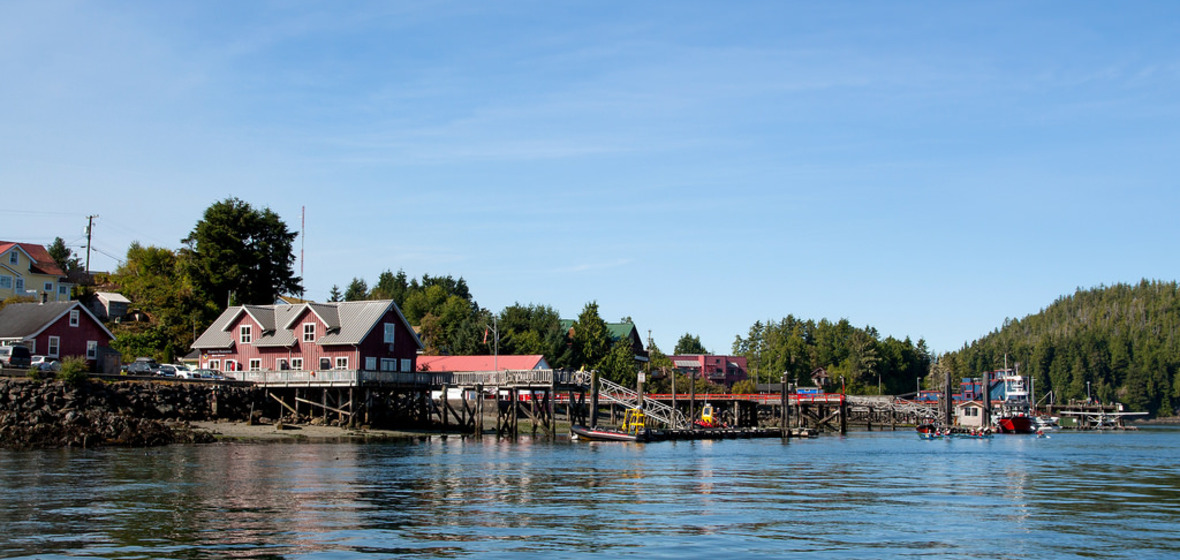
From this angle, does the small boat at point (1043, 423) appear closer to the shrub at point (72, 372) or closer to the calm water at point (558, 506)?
the calm water at point (558, 506)

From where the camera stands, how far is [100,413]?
5859cm

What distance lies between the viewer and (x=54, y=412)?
191 feet

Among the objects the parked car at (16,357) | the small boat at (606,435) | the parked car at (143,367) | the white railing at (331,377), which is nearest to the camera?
the parked car at (16,357)

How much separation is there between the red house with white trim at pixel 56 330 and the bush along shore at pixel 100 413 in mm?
9651

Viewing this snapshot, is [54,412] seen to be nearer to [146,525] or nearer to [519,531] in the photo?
[146,525]

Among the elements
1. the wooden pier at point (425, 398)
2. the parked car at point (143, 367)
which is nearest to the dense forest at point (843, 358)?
the wooden pier at point (425, 398)

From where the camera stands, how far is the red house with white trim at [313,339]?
77.6 m

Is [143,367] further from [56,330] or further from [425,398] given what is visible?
[425,398]

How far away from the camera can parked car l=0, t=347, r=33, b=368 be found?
216 ft

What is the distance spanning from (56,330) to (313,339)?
17524 millimetres

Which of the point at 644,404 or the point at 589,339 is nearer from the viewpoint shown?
the point at 644,404

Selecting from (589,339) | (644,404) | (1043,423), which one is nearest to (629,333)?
(589,339)

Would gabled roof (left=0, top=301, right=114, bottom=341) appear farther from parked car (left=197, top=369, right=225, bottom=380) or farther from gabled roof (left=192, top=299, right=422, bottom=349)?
gabled roof (left=192, top=299, right=422, bottom=349)

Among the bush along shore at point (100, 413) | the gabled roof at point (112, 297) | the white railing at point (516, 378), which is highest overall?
the gabled roof at point (112, 297)
